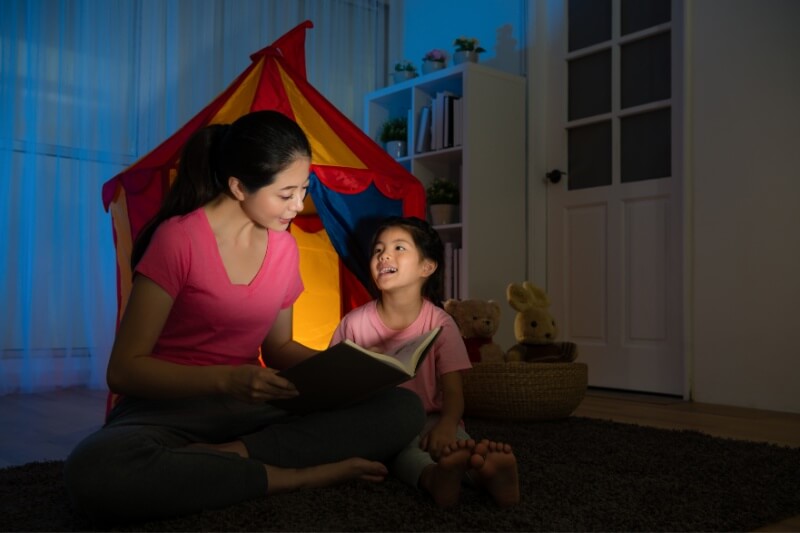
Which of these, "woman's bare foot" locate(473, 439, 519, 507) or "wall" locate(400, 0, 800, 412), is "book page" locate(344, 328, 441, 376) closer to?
"woman's bare foot" locate(473, 439, 519, 507)

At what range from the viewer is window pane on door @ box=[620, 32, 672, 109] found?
9.35 feet

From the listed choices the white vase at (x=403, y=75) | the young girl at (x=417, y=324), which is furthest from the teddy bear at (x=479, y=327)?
the white vase at (x=403, y=75)

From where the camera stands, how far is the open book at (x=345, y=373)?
3.28 feet

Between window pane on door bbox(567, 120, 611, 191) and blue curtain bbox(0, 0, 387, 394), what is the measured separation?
65.5 inches

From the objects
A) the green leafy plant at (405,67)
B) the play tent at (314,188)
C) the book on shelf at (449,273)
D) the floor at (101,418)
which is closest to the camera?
the floor at (101,418)

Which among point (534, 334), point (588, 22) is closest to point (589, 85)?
point (588, 22)

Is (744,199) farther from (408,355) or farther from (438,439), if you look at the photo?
Answer: (408,355)

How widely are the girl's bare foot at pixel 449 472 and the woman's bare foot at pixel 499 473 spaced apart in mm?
18

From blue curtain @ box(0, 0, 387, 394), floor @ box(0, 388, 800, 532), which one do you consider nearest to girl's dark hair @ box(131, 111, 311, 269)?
floor @ box(0, 388, 800, 532)

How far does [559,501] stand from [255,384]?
0.52 meters

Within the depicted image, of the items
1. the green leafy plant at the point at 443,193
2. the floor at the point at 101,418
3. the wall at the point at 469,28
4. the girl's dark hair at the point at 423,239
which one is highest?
the wall at the point at 469,28

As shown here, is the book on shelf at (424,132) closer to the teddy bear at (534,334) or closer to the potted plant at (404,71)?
the potted plant at (404,71)

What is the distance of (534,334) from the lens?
7.83 ft

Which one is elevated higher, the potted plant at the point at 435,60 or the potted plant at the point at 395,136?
the potted plant at the point at 435,60
